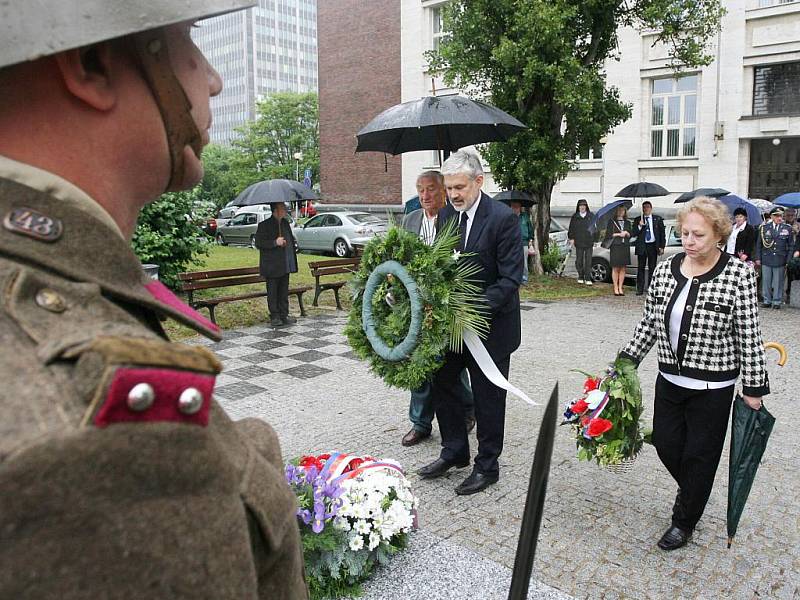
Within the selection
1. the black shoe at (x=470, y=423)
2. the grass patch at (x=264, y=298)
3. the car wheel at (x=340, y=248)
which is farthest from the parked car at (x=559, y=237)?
the black shoe at (x=470, y=423)

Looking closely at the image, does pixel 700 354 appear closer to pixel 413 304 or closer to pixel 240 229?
pixel 413 304

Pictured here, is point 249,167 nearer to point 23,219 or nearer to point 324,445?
point 324,445

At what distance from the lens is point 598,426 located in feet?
14.0

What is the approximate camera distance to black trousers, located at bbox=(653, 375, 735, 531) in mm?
3986

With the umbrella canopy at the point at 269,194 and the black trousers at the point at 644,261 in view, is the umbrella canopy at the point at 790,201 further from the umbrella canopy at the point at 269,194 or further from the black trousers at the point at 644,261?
the umbrella canopy at the point at 269,194

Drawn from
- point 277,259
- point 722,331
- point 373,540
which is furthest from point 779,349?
point 277,259

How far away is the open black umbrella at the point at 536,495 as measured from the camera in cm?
95

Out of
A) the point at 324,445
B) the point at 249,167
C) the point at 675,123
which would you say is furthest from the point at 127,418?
the point at 249,167

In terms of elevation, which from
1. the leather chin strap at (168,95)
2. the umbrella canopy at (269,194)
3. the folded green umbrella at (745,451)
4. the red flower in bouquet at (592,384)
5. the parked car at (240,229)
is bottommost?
the folded green umbrella at (745,451)

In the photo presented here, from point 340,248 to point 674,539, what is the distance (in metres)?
18.8

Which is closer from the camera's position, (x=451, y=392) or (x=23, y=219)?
(x=23, y=219)

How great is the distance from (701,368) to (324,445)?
3.09 meters

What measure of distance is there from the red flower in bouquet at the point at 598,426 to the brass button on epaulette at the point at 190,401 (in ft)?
12.8

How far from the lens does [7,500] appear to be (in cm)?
57
